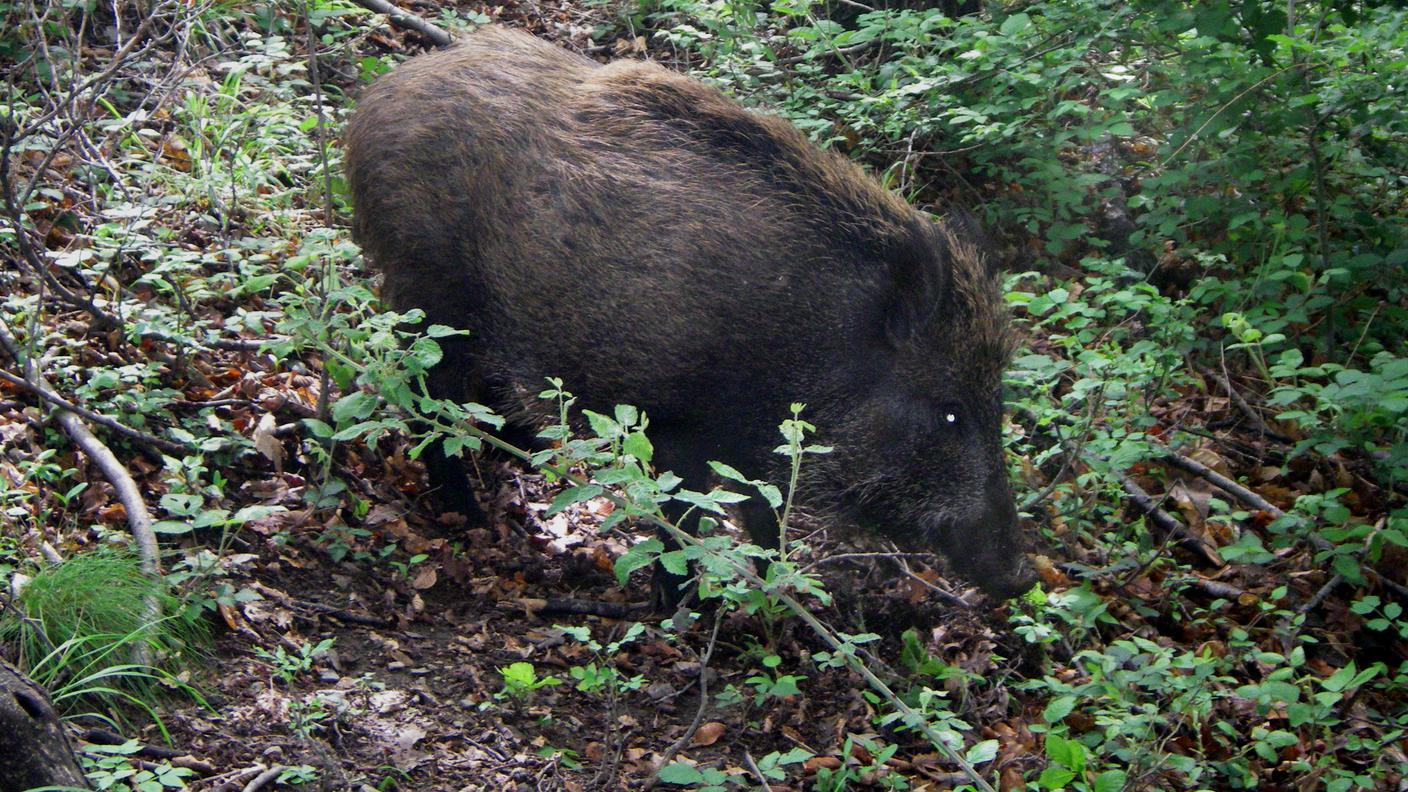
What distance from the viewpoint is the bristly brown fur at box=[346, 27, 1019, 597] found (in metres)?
4.24

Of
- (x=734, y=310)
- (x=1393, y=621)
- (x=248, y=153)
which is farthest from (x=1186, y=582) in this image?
(x=248, y=153)

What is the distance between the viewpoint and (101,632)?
3117 mm

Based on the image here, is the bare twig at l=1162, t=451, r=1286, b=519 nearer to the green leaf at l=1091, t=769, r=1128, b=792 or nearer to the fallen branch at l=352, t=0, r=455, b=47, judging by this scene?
the green leaf at l=1091, t=769, r=1128, b=792

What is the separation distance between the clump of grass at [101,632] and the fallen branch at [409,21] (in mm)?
4346

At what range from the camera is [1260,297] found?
5.41m

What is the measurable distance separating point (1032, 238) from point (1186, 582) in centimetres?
251

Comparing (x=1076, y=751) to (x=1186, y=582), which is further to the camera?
(x=1186, y=582)

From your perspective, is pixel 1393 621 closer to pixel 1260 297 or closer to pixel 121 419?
pixel 1260 297

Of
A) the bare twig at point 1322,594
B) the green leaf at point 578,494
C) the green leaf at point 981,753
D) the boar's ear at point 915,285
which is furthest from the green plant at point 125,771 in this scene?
the bare twig at point 1322,594

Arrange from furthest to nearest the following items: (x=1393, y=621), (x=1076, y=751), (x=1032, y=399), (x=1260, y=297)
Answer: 1. (x=1260, y=297)
2. (x=1032, y=399)
3. (x=1393, y=621)
4. (x=1076, y=751)

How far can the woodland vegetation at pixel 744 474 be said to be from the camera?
Result: 324 cm

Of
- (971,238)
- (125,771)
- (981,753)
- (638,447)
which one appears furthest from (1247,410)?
(125,771)

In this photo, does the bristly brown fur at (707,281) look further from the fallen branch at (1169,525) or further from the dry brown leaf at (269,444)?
the fallen branch at (1169,525)

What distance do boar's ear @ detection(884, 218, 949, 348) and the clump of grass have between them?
244 centimetres
